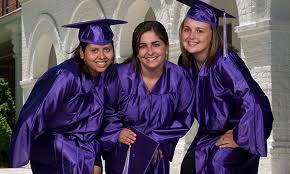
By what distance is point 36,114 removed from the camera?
480 cm

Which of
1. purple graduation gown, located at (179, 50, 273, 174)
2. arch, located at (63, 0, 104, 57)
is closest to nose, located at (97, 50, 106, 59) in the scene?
purple graduation gown, located at (179, 50, 273, 174)

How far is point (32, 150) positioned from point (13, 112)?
15.9m

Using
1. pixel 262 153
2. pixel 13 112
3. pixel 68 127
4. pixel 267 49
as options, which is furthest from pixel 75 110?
pixel 13 112

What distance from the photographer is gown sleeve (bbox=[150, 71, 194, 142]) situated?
4945 mm

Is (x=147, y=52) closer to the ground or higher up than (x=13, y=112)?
higher up

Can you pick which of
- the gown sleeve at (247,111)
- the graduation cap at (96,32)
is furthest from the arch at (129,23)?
the gown sleeve at (247,111)

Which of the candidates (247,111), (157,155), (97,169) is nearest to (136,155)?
(157,155)

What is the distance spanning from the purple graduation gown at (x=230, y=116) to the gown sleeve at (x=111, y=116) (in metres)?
0.59

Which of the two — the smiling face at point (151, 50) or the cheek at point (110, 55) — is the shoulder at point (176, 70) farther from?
the cheek at point (110, 55)

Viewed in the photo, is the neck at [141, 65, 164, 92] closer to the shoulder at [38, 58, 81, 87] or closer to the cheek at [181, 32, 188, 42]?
the cheek at [181, 32, 188, 42]

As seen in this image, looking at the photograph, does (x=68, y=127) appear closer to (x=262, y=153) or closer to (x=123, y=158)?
(x=123, y=158)

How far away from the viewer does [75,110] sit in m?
4.91

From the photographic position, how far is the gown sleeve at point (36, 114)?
477 cm

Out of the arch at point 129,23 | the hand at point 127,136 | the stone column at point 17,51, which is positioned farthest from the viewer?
the stone column at point 17,51
